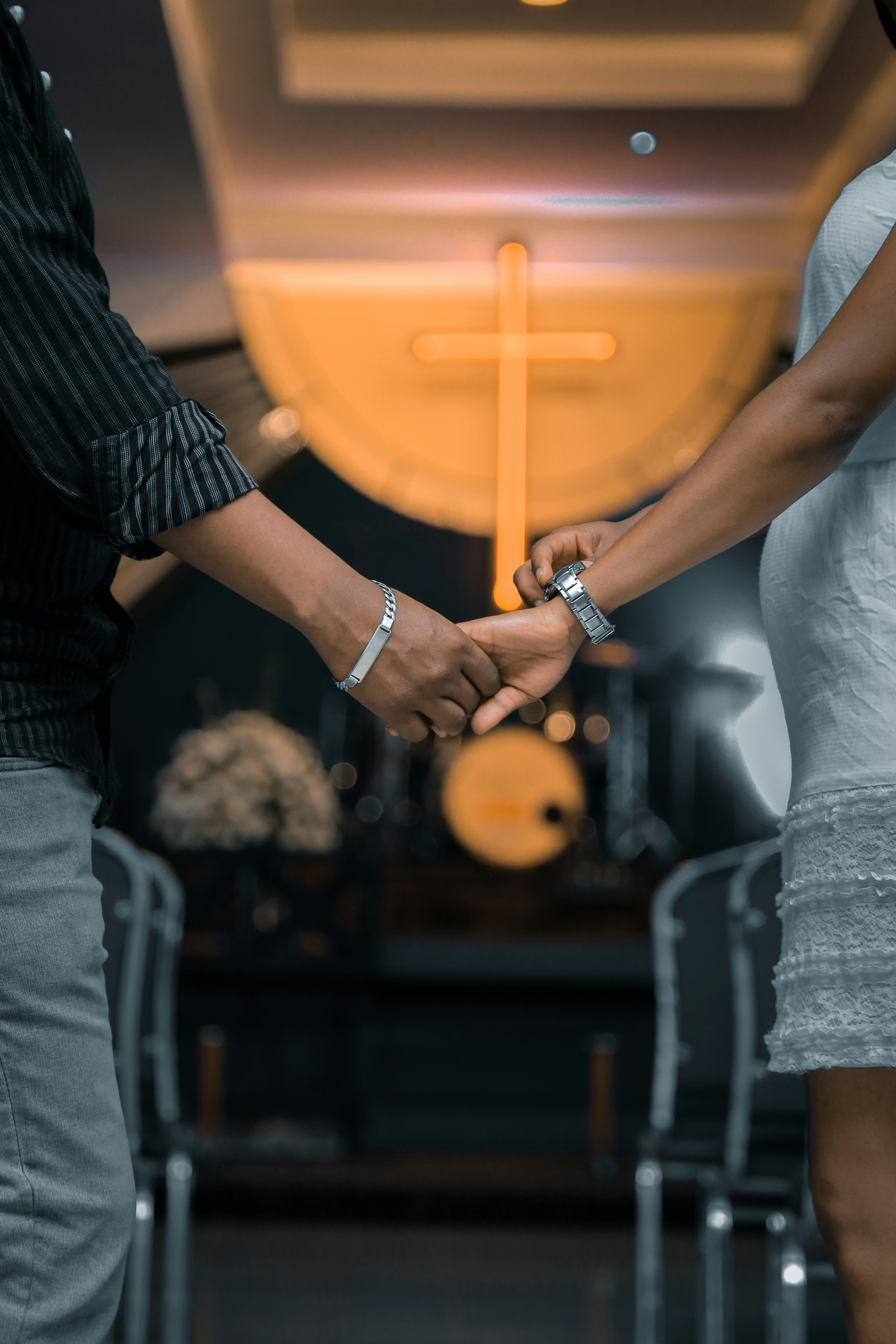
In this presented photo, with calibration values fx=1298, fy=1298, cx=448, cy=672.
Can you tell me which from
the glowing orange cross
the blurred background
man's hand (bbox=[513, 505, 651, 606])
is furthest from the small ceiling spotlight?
man's hand (bbox=[513, 505, 651, 606])

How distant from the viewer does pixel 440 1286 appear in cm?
225

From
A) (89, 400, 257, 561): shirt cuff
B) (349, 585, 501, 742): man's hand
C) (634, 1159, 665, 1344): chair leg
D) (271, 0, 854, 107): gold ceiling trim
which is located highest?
(271, 0, 854, 107): gold ceiling trim

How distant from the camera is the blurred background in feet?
8.77

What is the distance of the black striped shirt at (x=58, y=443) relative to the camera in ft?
2.53

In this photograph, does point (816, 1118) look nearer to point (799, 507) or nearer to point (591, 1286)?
point (799, 507)

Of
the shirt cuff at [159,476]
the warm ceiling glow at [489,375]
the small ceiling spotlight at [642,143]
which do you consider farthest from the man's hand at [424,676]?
the warm ceiling glow at [489,375]

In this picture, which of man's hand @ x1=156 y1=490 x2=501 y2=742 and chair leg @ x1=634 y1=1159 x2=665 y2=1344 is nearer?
man's hand @ x1=156 y1=490 x2=501 y2=742

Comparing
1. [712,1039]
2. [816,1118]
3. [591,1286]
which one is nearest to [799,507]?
[816,1118]

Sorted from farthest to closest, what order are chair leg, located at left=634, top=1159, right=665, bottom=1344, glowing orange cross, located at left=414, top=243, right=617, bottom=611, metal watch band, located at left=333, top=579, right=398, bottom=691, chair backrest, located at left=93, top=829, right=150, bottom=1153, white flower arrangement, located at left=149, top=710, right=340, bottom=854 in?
glowing orange cross, located at left=414, top=243, right=617, bottom=611, white flower arrangement, located at left=149, top=710, right=340, bottom=854, chair leg, located at left=634, top=1159, right=665, bottom=1344, chair backrest, located at left=93, top=829, right=150, bottom=1153, metal watch band, located at left=333, top=579, right=398, bottom=691

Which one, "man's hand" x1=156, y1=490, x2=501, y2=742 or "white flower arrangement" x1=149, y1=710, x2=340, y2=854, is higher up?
"man's hand" x1=156, y1=490, x2=501, y2=742

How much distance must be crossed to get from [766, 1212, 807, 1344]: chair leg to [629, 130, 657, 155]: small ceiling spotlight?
2.55 metres

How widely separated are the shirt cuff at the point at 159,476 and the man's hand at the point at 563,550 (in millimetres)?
471

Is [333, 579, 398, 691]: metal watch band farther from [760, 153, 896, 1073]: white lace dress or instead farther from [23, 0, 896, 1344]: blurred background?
[23, 0, 896, 1344]: blurred background

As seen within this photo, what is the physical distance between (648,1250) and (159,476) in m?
1.44
